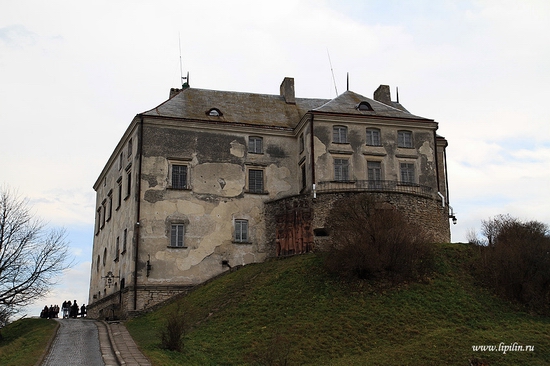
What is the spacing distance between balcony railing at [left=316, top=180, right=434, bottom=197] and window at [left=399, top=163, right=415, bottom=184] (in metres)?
0.42

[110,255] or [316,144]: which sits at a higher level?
[316,144]

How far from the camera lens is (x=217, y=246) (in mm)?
40500

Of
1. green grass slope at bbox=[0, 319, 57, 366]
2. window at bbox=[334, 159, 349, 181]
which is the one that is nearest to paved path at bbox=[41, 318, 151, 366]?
green grass slope at bbox=[0, 319, 57, 366]

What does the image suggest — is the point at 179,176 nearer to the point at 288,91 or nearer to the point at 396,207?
the point at 288,91

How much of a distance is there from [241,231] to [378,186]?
334 inches

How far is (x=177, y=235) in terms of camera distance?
4000 centimetres

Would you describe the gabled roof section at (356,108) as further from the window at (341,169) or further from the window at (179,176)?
the window at (179,176)

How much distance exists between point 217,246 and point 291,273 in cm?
747

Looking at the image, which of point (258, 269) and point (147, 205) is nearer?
point (258, 269)

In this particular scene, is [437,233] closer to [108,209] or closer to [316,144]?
[316,144]

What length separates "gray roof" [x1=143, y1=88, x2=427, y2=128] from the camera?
142 feet

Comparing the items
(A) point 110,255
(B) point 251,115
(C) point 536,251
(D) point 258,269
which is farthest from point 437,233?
(A) point 110,255

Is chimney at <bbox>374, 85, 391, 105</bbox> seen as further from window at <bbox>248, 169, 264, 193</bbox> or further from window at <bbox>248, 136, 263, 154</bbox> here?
window at <bbox>248, 169, 264, 193</bbox>

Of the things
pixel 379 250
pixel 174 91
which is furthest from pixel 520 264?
pixel 174 91
